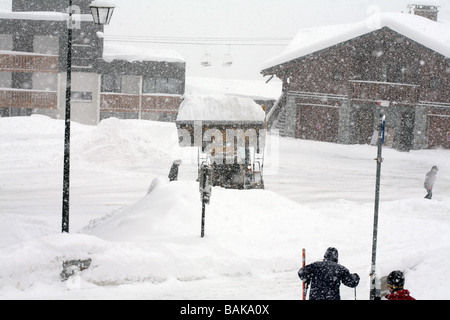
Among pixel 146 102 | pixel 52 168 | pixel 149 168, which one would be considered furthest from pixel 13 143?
pixel 146 102

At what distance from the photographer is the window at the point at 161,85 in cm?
4309

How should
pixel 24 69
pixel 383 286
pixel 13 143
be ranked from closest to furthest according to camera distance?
pixel 383 286 < pixel 13 143 < pixel 24 69

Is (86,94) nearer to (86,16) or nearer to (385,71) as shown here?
(86,16)

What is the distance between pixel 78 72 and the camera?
1618 inches

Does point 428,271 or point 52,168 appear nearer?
point 428,271

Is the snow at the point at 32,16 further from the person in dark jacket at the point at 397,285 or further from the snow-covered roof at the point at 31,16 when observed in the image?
the person in dark jacket at the point at 397,285

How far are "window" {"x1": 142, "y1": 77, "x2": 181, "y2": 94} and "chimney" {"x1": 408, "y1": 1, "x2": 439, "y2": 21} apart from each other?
17.5 metres

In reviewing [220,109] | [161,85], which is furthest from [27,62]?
[220,109]

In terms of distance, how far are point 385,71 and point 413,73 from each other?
67.3 inches

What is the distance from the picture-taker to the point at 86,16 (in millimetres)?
41188

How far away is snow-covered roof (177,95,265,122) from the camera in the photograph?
27.1 m

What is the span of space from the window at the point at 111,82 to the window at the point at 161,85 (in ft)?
5.76

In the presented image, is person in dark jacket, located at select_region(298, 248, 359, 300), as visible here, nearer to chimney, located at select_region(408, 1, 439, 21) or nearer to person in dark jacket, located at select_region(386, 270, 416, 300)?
person in dark jacket, located at select_region(386, 270, 416, 300)

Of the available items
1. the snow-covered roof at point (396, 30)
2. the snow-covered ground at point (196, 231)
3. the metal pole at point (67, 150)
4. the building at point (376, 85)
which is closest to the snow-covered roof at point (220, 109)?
the snow-covered ground at point (196, 231)
